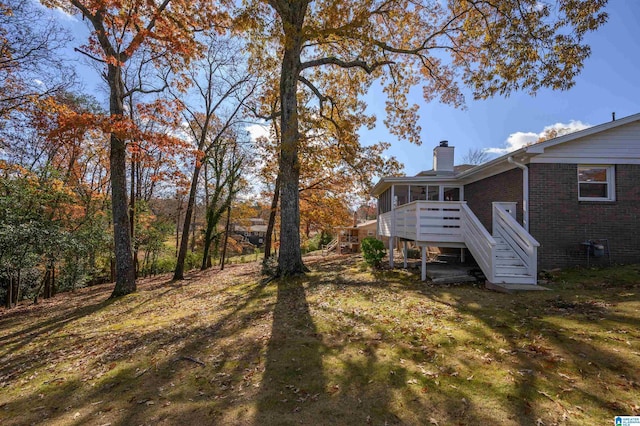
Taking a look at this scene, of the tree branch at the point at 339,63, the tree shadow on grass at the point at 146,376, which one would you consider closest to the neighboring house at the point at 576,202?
the tree branch at the point at 339,63

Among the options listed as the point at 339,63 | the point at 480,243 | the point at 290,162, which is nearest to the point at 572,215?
the point at 480,243

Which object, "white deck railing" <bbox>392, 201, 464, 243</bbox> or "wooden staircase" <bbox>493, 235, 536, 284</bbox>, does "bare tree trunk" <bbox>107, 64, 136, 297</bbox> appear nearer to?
"white deck railing" <bbox>392, 201, 464, 243</bbox>

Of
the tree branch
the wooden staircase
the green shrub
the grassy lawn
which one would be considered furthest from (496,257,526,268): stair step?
the tree branch

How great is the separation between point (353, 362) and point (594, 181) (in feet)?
31.5

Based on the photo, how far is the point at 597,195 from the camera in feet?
29.1

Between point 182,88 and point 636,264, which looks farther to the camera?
point 182,88

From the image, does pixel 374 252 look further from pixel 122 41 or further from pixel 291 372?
pixel 122 41

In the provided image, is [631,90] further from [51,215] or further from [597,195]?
[51,215]

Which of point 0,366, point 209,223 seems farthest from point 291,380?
point 209,223

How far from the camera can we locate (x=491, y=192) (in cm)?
1088

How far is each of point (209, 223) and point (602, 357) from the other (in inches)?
776

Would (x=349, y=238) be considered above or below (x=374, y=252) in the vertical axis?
below

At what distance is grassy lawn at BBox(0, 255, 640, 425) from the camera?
3076 millimetres

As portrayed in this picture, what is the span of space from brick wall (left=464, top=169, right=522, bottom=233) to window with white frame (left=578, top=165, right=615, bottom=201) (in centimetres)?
163
